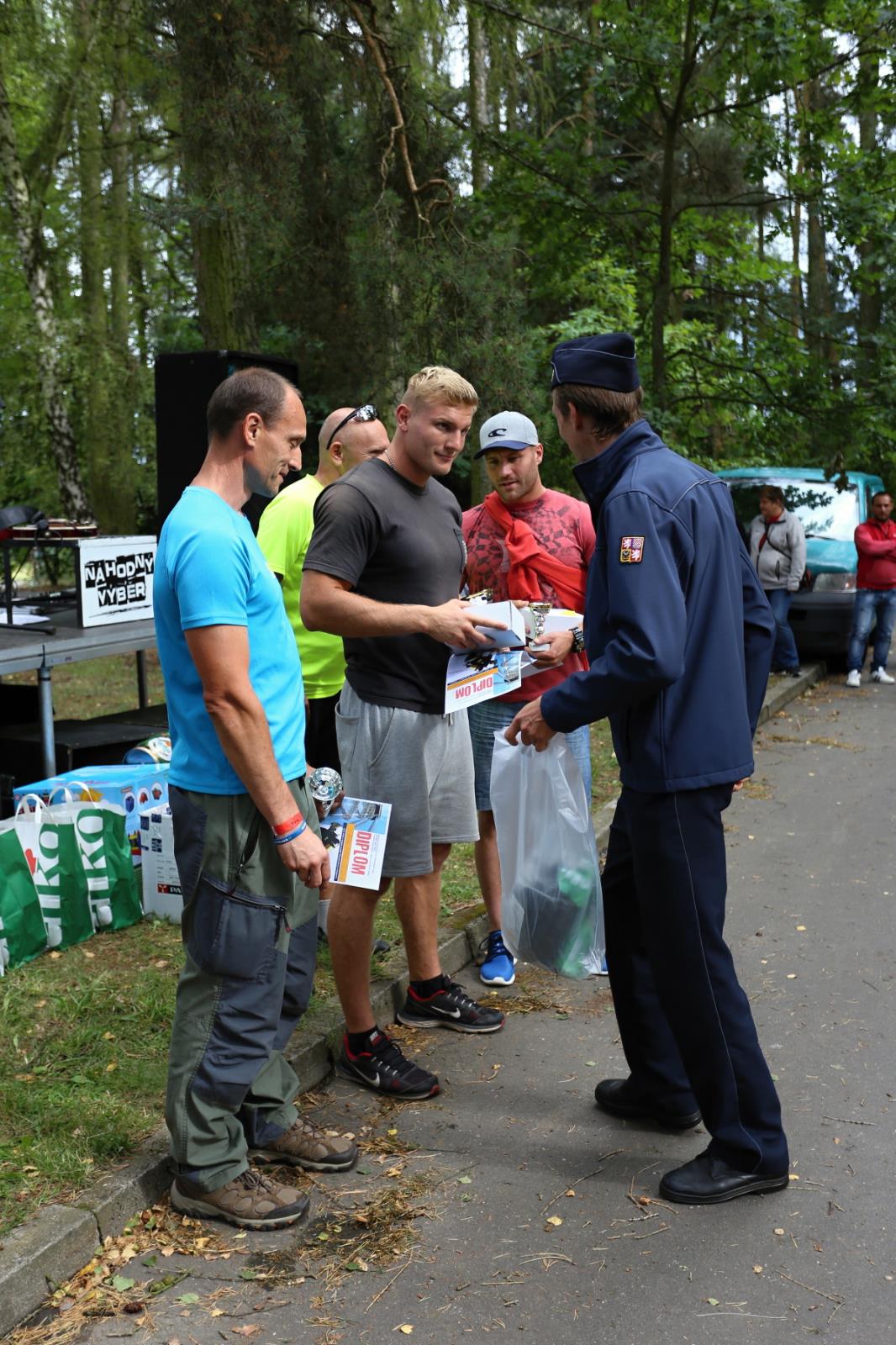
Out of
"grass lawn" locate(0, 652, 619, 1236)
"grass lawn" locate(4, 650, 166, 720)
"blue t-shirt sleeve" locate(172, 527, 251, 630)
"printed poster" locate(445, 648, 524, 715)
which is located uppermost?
"blue t-shirt sleeve" locate(172, 527, 251, 630)

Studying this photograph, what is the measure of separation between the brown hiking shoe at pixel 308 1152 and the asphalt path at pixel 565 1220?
5cm

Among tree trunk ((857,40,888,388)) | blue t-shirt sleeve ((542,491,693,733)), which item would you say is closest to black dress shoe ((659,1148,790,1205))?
blue t-shirt sleeve ((542,491,693,733))

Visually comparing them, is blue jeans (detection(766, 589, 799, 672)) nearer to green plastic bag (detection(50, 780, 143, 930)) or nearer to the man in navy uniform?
green plastic bag (detection(50, 780, 143, 930))

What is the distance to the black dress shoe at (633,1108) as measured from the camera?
3.68m

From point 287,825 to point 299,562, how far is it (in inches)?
76.3

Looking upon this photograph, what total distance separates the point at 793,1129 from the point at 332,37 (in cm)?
913

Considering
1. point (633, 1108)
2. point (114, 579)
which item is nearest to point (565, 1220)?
point (633, 1108)

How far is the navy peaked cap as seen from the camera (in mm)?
3266

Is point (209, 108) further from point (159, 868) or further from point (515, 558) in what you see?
point (159, 868)

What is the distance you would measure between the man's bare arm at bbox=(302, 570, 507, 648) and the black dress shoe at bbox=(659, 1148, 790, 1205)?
1.57 meters

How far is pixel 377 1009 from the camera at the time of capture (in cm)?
455

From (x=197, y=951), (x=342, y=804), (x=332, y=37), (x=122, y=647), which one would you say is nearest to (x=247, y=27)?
(x=332, y=37)

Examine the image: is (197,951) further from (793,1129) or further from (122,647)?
(122,647)

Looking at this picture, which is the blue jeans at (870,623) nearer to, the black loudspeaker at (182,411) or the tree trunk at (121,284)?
the black loudspeaker at (182,411)
